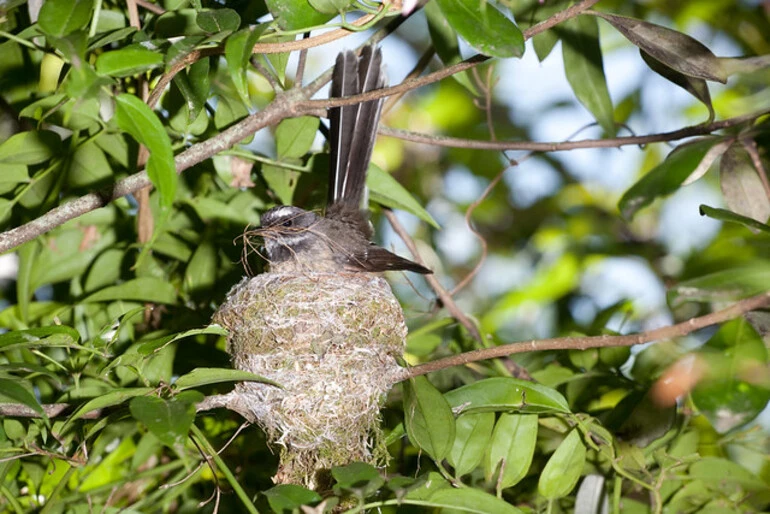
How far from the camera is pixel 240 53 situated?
4.15 feet

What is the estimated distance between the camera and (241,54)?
1.26 m

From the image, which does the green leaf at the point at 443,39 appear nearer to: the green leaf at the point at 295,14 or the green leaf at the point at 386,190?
the green leaf at the point at 386,190

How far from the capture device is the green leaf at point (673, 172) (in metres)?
2.02

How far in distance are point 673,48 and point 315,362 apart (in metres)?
1.14

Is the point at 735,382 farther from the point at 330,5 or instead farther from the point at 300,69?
the point at 300,69

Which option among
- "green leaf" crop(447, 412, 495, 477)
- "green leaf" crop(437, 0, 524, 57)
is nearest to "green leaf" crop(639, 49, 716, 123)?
"green leaf" crop(437, 0, 524, 57)

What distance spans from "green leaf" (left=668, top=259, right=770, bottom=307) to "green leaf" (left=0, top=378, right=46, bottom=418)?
43.7 inches

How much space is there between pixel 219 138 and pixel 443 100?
11.5 feet

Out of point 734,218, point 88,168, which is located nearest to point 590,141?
point 734,218

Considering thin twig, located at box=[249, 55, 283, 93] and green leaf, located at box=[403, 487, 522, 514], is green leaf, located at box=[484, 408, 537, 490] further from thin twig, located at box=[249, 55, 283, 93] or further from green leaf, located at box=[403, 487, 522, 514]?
thin twig, located at box=[249, 55, 283, 93]

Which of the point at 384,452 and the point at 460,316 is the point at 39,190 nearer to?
the point at 384,452

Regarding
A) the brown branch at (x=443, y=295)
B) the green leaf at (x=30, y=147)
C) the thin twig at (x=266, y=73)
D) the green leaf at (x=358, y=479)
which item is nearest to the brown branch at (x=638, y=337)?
the green leaf at (x=358, y=479)

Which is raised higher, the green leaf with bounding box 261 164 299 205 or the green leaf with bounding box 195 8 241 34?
the green leaf with bounding box 195 8 241 34

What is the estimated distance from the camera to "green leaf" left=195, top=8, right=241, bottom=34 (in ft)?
4.61
